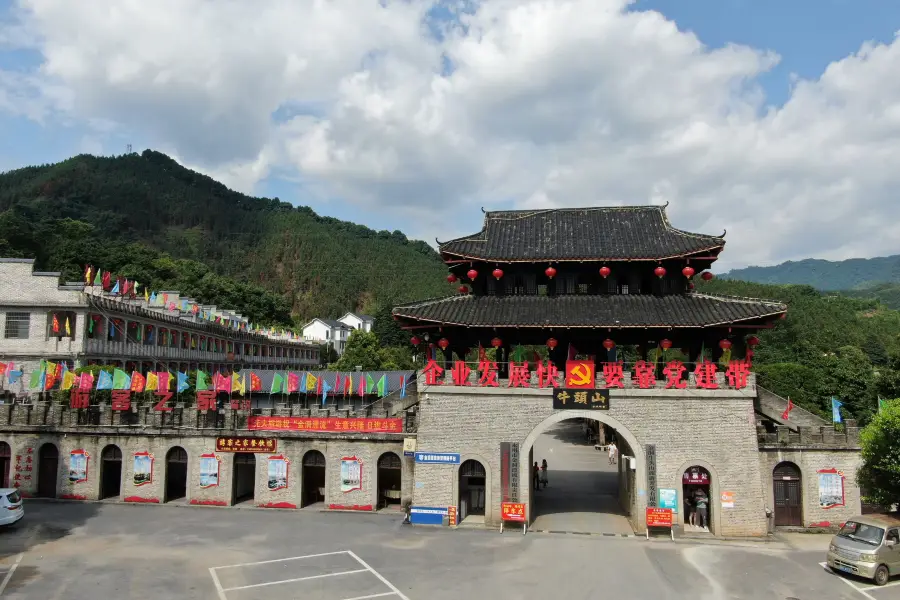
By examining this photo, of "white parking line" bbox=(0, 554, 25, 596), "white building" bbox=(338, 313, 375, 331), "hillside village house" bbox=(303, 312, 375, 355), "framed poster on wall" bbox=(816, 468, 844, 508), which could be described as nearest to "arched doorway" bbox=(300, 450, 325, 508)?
"white parking line" bbox=(0, 554, 25, 596)

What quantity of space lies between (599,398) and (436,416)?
6700 mm

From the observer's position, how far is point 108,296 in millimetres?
44562

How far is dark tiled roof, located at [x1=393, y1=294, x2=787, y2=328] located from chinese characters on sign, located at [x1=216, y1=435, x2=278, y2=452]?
8832mm

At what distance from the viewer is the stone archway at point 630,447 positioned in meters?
23.9

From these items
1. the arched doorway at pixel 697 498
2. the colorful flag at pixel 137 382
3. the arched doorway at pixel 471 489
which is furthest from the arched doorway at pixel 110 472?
the arched doorway at pixel 697 498

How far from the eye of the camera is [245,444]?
27.5 m

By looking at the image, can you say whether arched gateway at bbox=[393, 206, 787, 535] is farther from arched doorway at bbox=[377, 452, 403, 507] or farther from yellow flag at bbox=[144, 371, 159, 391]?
yellow flag at bbox=[144, 371, 159, 391]

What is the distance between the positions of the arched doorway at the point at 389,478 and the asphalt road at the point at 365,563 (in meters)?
2.21

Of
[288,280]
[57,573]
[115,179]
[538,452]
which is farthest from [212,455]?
[115,179]

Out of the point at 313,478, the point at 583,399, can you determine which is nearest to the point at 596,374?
the point at 583,399

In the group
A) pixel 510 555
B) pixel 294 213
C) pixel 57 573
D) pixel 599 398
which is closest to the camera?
pixel 57 573

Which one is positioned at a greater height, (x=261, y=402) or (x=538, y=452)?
(x=261, y=402)

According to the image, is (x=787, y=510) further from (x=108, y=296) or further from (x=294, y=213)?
(x=294, y=213)

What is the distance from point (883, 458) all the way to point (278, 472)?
23.9m
